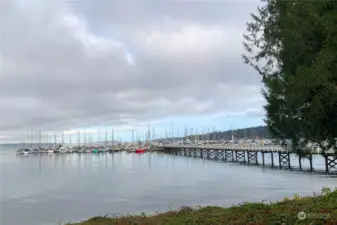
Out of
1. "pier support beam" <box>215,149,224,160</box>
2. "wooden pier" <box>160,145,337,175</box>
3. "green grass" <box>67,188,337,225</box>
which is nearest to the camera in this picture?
"green grass" <box>67,188,337,225</box>

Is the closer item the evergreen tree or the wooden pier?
the evergreen tree

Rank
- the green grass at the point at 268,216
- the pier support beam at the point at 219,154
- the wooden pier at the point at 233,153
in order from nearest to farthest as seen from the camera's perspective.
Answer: the green grass at the point at 268,216
the wooden pier at the point at 233,153
the pier support beam at the point at 219,154

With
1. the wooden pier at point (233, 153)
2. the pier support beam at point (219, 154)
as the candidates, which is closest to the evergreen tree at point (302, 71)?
the wooden pier at point (233, 153)

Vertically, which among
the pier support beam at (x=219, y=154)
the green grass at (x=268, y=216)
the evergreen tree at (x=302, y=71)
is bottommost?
the pier support beam at (x=219, y=154)

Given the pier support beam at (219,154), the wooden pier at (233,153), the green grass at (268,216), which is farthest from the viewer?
the pier support beam at (219,154)

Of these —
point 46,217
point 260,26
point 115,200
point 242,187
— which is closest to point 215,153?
point 242,187

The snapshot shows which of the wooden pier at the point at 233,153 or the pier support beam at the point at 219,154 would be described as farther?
the pier support beam at the point at 219,154

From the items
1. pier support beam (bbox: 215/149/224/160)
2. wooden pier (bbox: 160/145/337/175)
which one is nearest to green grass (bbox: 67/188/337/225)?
wooden pier (bbox: 160/145/337/175)

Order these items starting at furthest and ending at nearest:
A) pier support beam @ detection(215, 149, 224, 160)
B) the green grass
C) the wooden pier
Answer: pier support beam @ detection(215, 149, 224, 160) → the wooden pier → the green grass

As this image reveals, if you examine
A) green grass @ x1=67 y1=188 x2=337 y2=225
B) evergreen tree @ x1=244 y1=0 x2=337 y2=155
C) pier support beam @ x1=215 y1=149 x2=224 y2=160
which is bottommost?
pier support beam @ x1=215 y1=149 x2=224 y2=160

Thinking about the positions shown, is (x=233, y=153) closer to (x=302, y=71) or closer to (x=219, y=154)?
(x=219, y=154)

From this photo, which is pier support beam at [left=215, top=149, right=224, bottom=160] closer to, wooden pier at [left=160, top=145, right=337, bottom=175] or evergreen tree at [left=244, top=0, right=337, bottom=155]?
wooden pier at [left=160, top=145, right=337, bottom=175]

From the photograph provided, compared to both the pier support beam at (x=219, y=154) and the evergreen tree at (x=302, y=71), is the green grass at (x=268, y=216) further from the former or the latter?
the pier support beam at (x=219, y=154)

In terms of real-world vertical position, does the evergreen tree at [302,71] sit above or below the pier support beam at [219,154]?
above
